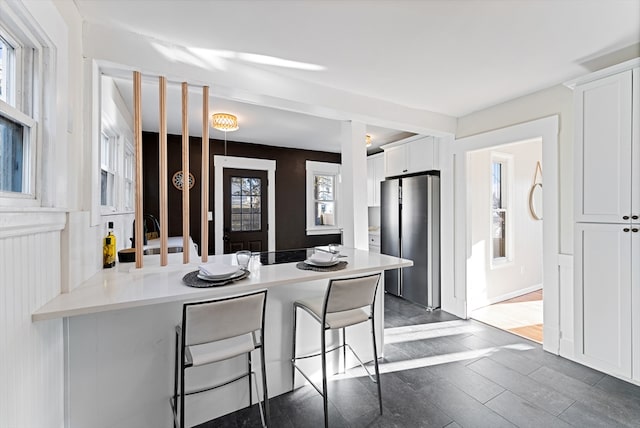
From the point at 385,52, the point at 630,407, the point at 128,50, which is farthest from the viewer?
the point at 385,52

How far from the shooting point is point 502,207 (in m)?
4.02

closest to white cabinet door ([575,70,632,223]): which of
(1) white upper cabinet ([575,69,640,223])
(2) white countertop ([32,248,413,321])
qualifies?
(1) white upper cabinet ([575,69,640,223])

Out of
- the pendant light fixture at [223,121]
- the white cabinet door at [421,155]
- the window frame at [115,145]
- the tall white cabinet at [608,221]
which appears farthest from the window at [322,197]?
the tall white cabinet at [608,221]

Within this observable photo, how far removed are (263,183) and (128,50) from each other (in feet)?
10.3

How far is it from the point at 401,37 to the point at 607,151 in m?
1.75

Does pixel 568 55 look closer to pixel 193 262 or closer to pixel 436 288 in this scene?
pixel 436 288

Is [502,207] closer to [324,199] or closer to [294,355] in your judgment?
[324,199]

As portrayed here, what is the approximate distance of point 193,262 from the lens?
211 cm

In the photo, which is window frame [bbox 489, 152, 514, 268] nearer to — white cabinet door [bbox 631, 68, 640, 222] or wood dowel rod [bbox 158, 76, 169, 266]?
white cabinet door [bbox 631, 68, 640, 222]

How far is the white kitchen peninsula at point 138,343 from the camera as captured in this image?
4.50ft

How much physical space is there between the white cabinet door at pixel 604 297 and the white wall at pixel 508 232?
A: 1.21 m

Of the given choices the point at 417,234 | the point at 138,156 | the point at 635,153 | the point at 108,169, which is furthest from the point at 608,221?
the point at 108,169

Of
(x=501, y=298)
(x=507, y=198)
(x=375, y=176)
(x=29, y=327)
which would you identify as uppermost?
(x=375, y=176)

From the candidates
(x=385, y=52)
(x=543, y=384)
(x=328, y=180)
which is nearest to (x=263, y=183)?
(x=328, y=180)
